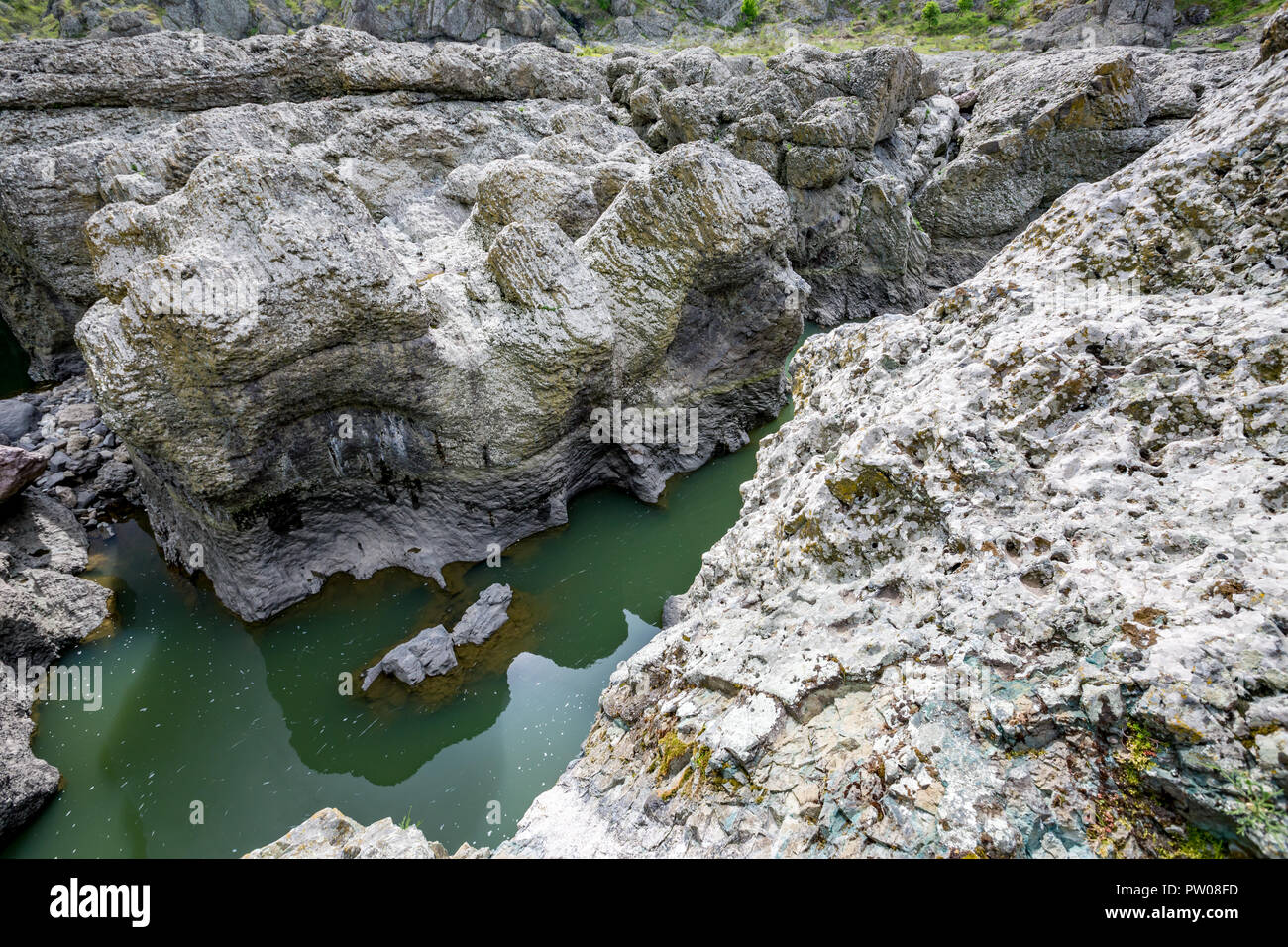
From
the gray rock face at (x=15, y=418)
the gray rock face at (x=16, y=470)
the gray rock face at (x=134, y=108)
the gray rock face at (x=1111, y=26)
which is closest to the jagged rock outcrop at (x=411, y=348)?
the gray rock face at (x=16, y=470)

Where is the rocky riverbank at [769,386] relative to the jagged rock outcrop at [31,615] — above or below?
above

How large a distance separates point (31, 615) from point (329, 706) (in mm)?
5060

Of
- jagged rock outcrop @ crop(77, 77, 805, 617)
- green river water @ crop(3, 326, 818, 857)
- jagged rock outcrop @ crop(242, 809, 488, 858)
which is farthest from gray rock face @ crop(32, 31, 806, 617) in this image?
jagged rock outcrop @ crop(242, 809, 488, 858)

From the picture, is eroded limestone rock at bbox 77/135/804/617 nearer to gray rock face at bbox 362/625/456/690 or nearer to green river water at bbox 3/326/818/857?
green river water at bbox 3/326/818/857

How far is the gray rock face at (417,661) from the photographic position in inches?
346

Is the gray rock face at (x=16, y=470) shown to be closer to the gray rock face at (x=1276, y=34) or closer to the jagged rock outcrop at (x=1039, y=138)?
the gray rock face at (x=1276, y=34)

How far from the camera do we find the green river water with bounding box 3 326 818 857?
7.52 meters

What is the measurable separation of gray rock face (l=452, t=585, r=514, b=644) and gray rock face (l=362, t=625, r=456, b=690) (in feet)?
1.10

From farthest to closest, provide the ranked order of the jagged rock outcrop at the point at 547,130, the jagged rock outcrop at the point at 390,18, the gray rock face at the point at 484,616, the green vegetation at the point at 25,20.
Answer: the jagged rock outcrop at the point at 390,18 < the green vegetation at the point at 25,20 < the jagged rock outcrop at the point at 547,130 < the gray rock face at the point at 484,616

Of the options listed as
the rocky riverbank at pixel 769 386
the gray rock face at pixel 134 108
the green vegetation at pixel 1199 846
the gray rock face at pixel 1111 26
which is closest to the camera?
the green vegetation at pixel 1199 846

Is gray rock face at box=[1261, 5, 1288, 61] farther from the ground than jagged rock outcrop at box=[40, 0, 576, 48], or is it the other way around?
jagged rock outcrop at box=[40, 0, 576, 48]

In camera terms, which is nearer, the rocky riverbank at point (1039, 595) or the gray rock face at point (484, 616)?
the rocky riverbank at point (1039, 595)

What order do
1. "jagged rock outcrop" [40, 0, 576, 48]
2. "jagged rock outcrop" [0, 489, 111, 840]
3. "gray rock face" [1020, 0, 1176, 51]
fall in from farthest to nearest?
"jagged rock outcrop" [40, 0, 576, 48]
"gray rock face" [1020, 0, 1176, 51]
"jagged rock outcrop" [0, 489, 111, 840]

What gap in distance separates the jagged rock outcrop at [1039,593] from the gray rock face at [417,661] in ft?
14.7
